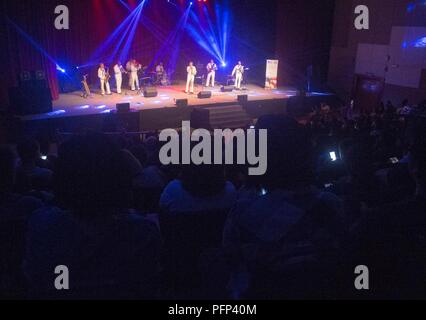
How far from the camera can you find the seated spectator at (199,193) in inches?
104

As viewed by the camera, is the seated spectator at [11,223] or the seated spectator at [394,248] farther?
the seated spectator at [11,223]

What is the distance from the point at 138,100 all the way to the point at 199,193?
1122 cm

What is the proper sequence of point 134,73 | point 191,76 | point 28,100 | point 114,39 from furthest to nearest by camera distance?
point 114,39 < point 191,76 < point 134,73 < point 28,100

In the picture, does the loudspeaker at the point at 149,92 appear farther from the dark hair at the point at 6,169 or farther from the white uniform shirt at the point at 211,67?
the dark hair at the point at 6,169

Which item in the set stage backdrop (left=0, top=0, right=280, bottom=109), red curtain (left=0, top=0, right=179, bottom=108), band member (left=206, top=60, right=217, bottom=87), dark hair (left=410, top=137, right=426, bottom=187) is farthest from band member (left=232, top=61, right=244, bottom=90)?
dark hair (left=410, top=137, right=426, bottom=187)

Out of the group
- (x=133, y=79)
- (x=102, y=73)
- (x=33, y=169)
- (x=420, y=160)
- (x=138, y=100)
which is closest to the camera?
(x=420, y=160)

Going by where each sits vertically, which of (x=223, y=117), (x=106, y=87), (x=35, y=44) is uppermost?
(x=35, y=44)

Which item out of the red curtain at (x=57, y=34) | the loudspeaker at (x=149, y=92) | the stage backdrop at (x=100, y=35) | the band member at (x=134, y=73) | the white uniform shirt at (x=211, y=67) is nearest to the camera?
the red curtain at (x=57, y=34)

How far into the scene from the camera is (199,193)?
8.79 ft

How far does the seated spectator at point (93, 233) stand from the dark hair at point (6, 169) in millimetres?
732

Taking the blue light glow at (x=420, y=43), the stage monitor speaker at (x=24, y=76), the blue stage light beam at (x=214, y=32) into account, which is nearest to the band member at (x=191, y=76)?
the blue stage light beam at (x=214, y=32)

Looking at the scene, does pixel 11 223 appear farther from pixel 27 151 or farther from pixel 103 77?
pixel 103 77

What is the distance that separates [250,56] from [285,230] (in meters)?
16.5

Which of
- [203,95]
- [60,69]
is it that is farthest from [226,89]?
[60,69]
